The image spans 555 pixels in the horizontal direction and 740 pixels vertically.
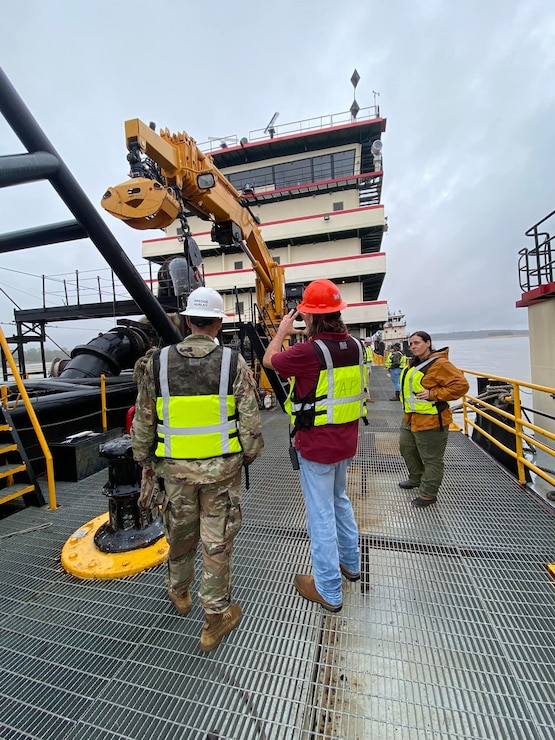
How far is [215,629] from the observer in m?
1.88

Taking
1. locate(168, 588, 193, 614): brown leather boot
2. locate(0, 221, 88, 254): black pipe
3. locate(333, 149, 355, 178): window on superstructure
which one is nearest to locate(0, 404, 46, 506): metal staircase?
locate(0, 221, 88, 254): black pipe

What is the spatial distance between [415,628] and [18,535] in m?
3.44

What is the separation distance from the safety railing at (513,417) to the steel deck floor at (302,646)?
68 centimetres

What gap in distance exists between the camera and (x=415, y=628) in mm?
1973

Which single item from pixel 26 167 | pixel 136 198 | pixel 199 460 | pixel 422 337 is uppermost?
pixel 136 198

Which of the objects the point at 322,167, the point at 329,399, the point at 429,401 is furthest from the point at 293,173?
the point at 329,399

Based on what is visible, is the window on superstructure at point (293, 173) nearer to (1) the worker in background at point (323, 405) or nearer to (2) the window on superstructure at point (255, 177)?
(2) the window on superstructure at point (255, 177)

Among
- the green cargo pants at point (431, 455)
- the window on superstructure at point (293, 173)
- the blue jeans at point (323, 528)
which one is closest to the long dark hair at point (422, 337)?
the green cargo pants at point (431, 455)

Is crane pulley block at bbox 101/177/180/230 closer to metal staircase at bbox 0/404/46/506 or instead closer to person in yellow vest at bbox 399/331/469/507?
metal staircase at bbox 0/404/46/506

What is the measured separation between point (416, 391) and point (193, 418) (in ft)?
8.06

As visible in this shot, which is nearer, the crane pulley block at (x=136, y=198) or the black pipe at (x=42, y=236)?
the black pipe at (x=42, y=236)

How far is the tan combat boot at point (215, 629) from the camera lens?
6.02 ft

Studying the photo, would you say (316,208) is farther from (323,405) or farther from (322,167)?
(323,405)

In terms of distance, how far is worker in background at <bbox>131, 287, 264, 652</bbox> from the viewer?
183 centimetres
